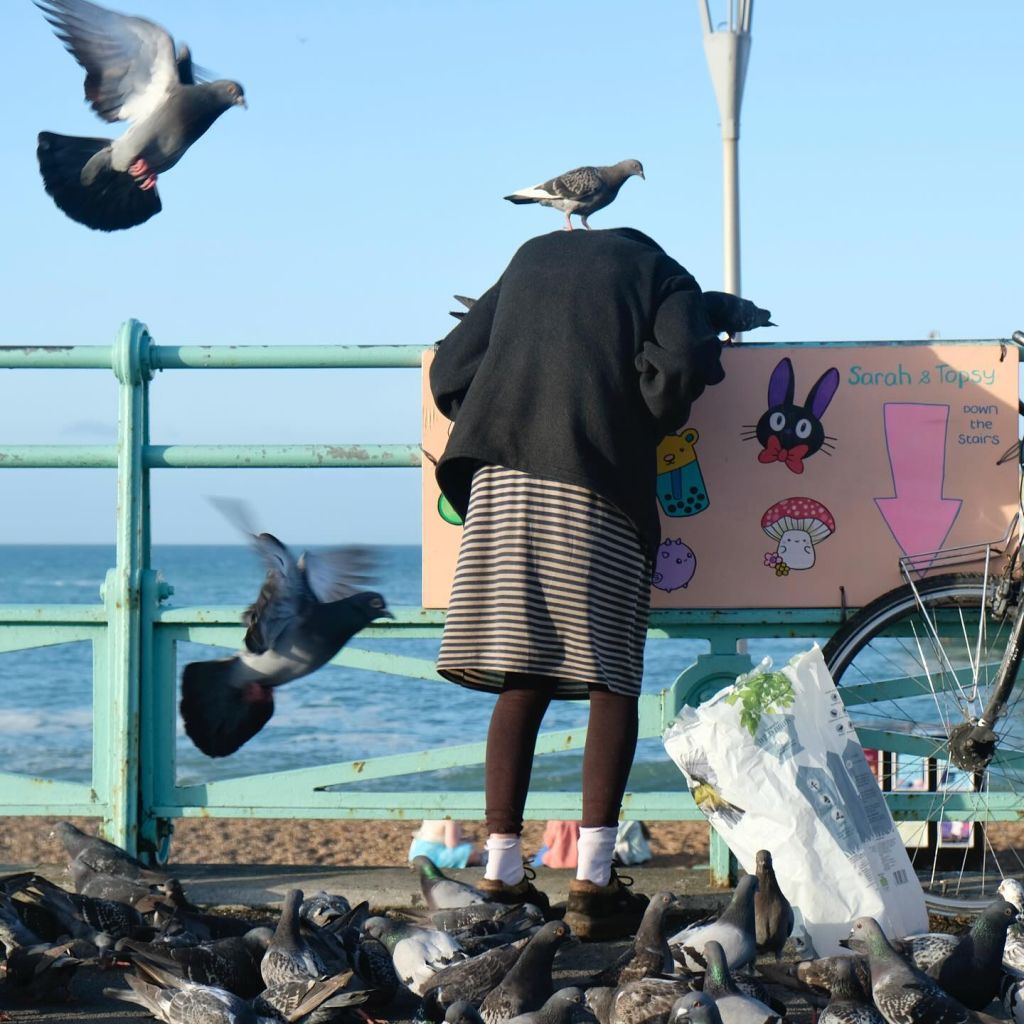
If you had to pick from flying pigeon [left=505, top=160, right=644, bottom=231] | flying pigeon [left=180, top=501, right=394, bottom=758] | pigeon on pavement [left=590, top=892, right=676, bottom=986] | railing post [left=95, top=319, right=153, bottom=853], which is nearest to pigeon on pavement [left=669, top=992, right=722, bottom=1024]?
pigeon on pavement [left=590, top=892, right=676, bottom=986]

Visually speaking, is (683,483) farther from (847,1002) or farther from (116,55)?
(116,55)

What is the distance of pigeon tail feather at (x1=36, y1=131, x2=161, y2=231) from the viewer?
17.1 ft

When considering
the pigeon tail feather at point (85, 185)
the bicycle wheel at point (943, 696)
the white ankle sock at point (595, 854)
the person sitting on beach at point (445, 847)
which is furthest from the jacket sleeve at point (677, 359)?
the person sitting on beach at point (445, 847)

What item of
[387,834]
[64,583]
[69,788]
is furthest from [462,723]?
[64,583]

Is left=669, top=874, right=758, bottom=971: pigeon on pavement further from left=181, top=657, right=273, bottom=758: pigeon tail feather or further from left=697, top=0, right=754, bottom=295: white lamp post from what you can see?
left=697, top=0, right=754, bottom=295: white lamp post

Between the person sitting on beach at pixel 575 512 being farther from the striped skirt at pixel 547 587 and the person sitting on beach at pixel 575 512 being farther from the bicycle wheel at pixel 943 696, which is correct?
the bicycle wheel at pixel 943 696

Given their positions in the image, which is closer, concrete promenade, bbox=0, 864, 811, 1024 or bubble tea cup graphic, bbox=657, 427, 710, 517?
concrete promenade, bbox=0, 864, 811, 1024

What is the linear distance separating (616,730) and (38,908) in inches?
63.3

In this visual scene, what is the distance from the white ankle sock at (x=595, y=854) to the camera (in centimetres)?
401

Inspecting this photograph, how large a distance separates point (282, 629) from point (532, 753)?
44.8 inches

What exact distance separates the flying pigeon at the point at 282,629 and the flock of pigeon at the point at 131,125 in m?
1.32

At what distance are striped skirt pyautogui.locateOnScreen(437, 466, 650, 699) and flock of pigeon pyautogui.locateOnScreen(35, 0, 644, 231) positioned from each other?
4.66 feet

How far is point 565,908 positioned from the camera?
13.9ft

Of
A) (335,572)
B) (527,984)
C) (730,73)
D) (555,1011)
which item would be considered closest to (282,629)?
Answer: (335,572)
